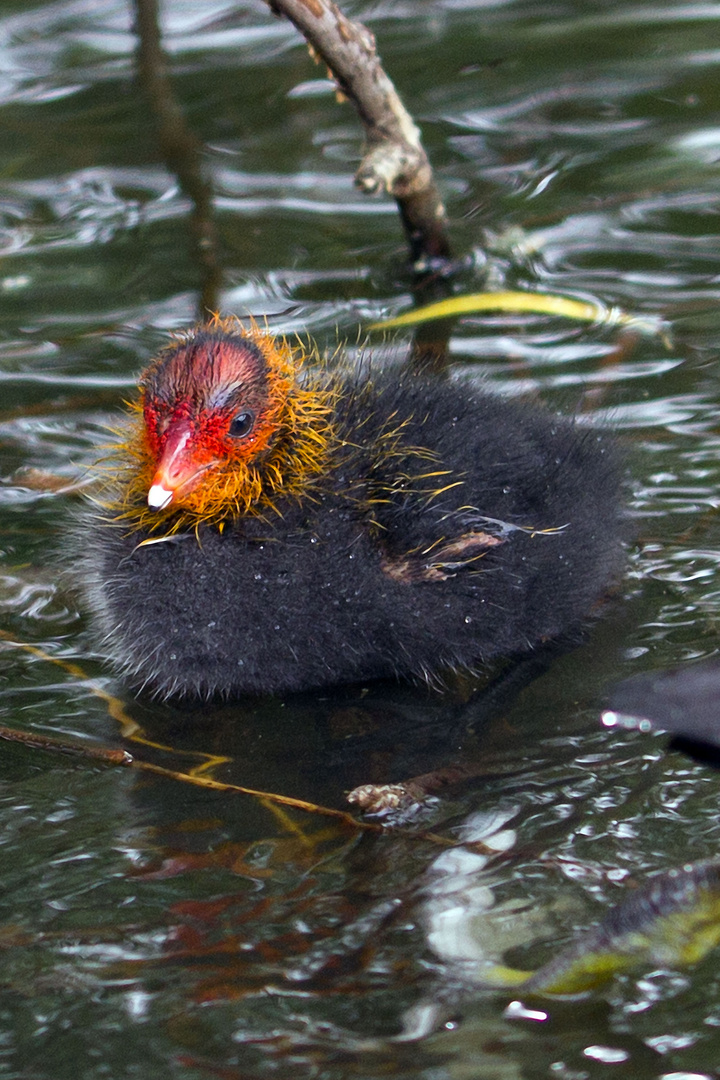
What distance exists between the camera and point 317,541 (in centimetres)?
298

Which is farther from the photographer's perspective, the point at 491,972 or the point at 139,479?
the point at 139,479

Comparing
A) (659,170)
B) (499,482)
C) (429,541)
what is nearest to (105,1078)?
(429,541)

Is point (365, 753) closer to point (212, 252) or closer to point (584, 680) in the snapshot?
point (584, 680)

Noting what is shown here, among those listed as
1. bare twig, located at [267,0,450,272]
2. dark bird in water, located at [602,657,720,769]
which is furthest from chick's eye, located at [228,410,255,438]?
bare twig, located at [267,0,450,272]

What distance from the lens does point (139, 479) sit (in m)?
3.15

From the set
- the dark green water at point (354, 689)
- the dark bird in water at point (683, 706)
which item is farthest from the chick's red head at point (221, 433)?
the dark bird in water at point (683, 706)

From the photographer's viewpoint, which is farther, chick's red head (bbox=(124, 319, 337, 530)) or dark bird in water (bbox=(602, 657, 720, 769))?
chick's red head (bbox=(124, 319, 337, 530))

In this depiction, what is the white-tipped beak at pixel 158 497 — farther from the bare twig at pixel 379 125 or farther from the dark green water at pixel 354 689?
the bare twig at pixel 379 125

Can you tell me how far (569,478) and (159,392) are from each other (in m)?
0.95

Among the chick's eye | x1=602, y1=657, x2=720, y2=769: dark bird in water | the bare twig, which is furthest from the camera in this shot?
the bare twig

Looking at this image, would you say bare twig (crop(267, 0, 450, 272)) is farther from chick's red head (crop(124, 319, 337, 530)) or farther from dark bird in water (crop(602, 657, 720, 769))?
dark bird in water (crop(602, 657, 720, 769))

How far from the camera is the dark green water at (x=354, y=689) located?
6.86 ft

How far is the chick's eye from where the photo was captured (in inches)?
118

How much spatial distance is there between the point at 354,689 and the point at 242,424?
65 cm
